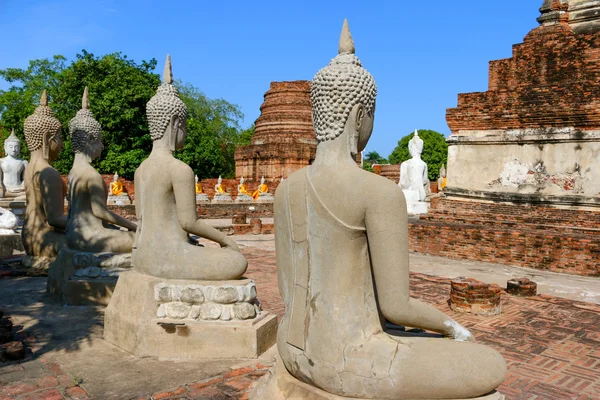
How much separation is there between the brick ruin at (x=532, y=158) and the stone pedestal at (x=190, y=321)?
7031 millimetres

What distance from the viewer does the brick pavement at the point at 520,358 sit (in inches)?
128

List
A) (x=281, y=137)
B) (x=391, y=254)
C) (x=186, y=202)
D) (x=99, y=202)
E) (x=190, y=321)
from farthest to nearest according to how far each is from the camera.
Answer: (x=281, y=137), (x=99, y=202), (x=186, y=202), (x=190, y=321), (x=391, y=254)

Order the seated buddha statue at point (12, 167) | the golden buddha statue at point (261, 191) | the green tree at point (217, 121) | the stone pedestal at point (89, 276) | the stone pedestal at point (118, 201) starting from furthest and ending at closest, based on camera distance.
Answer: the green tree at point (217, 121) → the golden buddha statue at point (261, 191) → the stone pedestal at point (118, 201) → the seated buddha statue at point (12, 167) → the stone pedestal at point (89, 276)

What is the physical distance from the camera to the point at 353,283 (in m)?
2.33

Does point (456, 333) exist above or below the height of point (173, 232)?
below

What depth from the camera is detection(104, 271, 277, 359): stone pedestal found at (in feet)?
12.6

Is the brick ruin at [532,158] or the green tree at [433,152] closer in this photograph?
the brick ruin at [532,158]

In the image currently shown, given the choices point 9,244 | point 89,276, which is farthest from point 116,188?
point 89,276

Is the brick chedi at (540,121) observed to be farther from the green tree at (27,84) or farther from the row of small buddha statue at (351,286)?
the green tree at (27,84)

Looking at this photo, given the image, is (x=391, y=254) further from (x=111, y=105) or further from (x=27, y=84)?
(x=27, y=84)

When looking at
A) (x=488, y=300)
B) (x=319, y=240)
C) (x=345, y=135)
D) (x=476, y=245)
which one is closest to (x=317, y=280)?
(x=319, y=240)

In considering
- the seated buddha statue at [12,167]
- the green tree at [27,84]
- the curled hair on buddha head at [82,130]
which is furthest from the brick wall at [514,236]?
the green tree at [27,84]

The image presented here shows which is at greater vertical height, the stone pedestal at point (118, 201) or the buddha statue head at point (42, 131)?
the buddha statue head at point (42, 131)

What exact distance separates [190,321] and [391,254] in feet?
7.13
